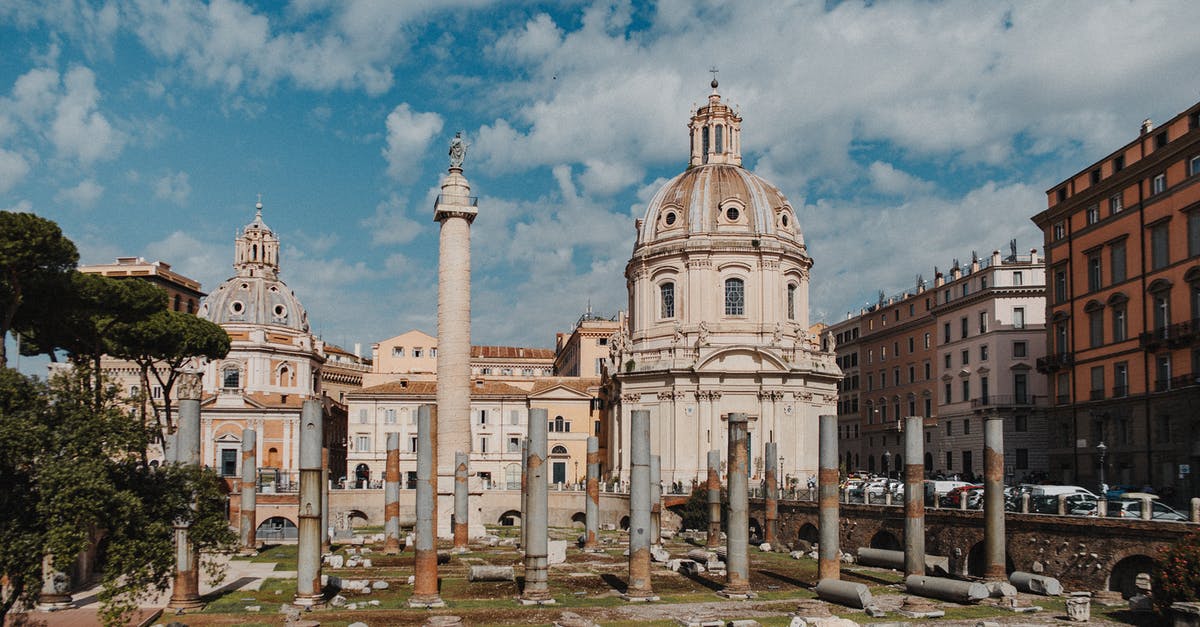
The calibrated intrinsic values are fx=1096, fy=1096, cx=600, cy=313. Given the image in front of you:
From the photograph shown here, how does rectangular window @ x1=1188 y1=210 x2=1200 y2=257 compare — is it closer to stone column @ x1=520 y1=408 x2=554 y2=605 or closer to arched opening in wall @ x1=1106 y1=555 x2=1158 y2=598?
arched opening in wall @ x1=1106 y1=555 x2=1158 y2=598

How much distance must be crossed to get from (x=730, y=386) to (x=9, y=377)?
54.5 metres

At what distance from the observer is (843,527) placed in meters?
44.9

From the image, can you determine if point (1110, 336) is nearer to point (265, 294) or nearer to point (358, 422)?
point (358, 422)

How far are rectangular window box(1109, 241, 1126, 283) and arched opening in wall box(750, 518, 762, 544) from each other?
20.3 meters

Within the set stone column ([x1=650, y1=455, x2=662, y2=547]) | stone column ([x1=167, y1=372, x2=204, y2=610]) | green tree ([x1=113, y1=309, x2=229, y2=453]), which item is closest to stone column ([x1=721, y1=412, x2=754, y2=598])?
stone column ([x1=167, y1=372, x2=204, y2=610])

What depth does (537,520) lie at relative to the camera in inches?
1201

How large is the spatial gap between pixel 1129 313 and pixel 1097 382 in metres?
4.51

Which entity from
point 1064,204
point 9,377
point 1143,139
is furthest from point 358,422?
point 9,377

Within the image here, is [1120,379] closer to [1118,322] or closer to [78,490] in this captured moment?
[1118,322]

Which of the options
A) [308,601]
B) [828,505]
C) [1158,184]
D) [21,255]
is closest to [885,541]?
[828,505]

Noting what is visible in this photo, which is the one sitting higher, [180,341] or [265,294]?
[265,294]

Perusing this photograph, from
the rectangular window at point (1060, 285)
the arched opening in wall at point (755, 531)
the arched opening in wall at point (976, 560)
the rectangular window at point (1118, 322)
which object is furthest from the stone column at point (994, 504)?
the rectangular window at point (1060, 285)

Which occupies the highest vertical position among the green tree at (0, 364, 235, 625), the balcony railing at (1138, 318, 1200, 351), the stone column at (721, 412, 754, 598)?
the balcony railing at (1138, 318, 1200, 351)

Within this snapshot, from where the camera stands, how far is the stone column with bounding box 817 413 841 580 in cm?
3278
